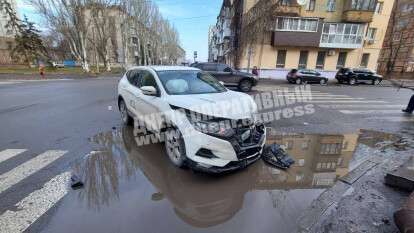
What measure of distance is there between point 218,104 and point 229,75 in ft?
35.8

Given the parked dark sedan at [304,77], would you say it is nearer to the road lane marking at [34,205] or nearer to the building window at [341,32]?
the building window at [341,32]

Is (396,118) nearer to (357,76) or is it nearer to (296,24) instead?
(357,76)

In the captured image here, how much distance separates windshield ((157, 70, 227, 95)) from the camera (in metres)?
4.24

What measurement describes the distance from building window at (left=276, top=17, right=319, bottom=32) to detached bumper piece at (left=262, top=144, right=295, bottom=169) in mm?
24177

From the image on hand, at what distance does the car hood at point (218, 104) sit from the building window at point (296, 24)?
2450 cm

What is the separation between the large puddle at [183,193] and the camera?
255 cm

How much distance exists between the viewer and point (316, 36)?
24938 mm

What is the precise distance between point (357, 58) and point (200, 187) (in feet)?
106

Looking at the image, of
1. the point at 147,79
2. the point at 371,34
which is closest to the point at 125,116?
the point at 147,79

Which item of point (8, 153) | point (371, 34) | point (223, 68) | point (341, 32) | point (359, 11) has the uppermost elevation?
point (359, 11)

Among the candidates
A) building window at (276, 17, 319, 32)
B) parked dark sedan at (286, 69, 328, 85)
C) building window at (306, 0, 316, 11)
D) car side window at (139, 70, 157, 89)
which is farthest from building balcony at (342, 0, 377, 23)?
car side window at (139, 70, 157, 89)

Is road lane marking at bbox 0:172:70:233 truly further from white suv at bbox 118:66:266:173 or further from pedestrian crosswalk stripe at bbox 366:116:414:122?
pedestrian crosswalk stripe at bbox 366:116:414:122

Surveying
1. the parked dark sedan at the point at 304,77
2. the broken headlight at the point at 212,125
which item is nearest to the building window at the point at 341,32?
the parked dark sedan at the point at 304,77

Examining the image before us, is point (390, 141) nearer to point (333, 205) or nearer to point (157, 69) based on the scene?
point (333, 205)
